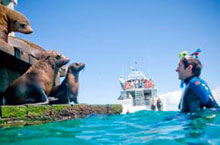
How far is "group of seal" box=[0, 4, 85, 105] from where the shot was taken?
4.92 metres

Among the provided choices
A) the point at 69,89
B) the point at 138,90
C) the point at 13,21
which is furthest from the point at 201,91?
the point at 138,90

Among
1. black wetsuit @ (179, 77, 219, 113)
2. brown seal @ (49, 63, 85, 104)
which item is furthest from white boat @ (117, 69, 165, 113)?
black wetsuit @ (179, 77, 219, 113)

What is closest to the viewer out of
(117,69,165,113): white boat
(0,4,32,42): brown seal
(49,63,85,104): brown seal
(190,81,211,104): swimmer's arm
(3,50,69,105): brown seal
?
(190,81,211,104): swimmer's arm

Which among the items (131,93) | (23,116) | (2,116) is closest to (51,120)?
(23,116)

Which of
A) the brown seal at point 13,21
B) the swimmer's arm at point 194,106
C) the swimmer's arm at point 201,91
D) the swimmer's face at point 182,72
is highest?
the brown seal at point 13,21

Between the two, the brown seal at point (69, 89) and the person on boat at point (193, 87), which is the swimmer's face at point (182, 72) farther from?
the brown seal at point (69, 89)

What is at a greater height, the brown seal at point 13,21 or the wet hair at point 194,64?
the brown seal at point 13,21

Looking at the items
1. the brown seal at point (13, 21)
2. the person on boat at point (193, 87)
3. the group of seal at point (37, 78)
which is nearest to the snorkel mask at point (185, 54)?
the person on boat at point (193, 87)

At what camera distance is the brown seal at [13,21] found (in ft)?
20.9

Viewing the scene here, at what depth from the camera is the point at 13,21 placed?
6559 millimetres

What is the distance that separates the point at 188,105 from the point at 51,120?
263 centimetres

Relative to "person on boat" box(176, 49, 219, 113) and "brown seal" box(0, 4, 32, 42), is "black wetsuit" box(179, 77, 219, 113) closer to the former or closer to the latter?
"person on boat" box(176, 49, 219, 113)

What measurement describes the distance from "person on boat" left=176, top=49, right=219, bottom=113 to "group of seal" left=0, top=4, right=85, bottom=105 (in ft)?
9.27

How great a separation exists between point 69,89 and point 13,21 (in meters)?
2.63
